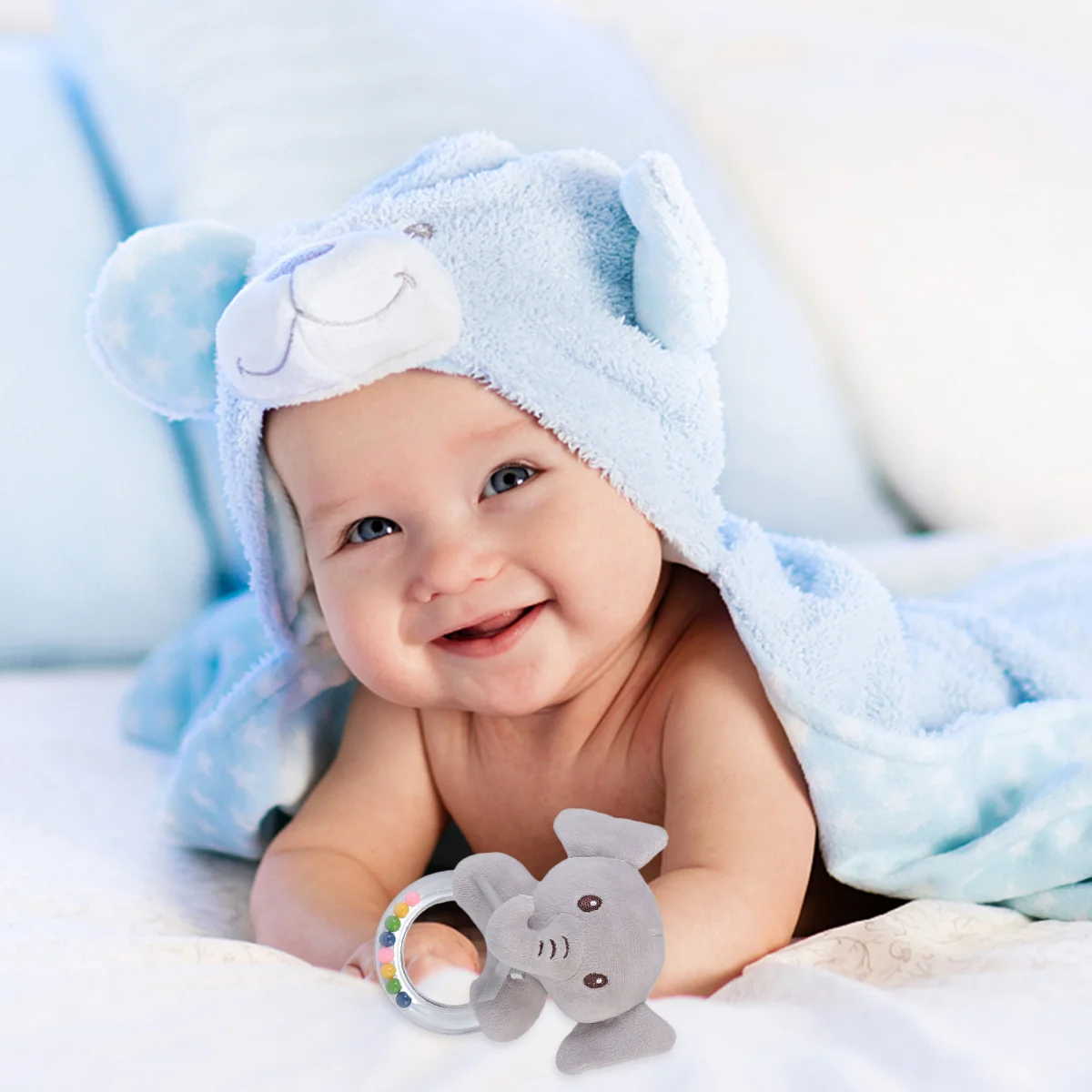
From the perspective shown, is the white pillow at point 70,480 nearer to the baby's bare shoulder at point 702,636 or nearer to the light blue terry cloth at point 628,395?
the light blue terry cloth at point 628,395

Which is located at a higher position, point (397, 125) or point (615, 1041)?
point (397, 125)

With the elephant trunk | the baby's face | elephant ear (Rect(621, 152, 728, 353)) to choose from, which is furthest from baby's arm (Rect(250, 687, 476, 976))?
elephant ear (Rect(621, 152, 728, 353))

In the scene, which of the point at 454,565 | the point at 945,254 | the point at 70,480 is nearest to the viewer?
the point at 454,565

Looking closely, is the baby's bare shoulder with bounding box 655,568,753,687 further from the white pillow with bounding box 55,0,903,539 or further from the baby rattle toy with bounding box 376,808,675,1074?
the white pillow with bounding box 55,0,903,539

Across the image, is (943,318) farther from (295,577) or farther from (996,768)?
(295,577)

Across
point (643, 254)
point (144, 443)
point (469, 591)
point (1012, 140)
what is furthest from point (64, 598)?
point (1012, 140)

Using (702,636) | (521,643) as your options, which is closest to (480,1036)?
(521,643)

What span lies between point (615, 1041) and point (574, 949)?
5 centimetres

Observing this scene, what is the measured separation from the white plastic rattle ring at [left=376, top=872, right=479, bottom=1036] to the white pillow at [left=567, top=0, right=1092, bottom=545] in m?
0.97

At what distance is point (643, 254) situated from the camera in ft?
2.73

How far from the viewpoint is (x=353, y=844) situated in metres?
0.95

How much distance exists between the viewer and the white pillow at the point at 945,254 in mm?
1443

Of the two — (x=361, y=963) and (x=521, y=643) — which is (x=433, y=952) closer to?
(x=361, y=963)

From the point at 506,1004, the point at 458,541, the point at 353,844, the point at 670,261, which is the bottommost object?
the point at 353,844
